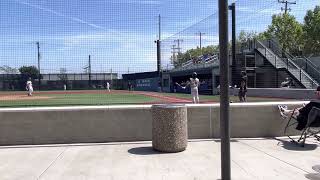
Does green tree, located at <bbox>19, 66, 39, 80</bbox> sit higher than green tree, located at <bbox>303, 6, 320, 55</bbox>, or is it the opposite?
green tree, located at <bbox>303, 6, 320, 55</bbox>


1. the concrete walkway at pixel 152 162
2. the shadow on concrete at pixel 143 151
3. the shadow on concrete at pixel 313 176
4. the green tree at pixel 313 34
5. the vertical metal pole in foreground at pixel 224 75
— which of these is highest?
the green tree at pixel 313 34

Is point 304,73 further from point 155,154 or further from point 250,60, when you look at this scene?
point 155,154

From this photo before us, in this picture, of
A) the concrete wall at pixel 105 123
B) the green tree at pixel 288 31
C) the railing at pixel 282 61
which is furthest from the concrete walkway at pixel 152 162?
the green tree at pixel 288 31

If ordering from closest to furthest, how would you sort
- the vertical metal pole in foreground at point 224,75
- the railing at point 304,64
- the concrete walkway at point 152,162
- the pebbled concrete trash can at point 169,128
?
the vertical metal pole in foreground at point 224,75
the concrete walkway at point 152,162
the pebbled concrete trash can at point 169,128
the railing at point 304,64

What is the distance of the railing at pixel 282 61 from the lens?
33.2 m

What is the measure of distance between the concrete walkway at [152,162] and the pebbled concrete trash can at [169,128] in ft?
0.66

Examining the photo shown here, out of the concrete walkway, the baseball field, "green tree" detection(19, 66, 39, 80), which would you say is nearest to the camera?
the concrete walkway

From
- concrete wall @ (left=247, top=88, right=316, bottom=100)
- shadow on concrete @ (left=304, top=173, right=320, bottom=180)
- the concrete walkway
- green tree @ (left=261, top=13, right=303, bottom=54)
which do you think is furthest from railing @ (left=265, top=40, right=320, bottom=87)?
shadow on concrete @ (left=304, top=173, right=320, bottom=180)

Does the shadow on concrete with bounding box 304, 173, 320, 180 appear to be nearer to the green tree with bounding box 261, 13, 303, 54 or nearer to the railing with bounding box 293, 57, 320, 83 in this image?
the railing with bounding box 293, 57, 320, 83

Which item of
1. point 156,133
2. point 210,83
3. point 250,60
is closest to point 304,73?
point 250,60

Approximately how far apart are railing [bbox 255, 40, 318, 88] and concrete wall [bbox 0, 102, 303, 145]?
22.1 metres

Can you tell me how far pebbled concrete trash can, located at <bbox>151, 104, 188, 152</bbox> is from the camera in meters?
8.59

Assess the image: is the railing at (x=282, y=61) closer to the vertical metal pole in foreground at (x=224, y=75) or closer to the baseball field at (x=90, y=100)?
the baseball field at (x=90, y=100)

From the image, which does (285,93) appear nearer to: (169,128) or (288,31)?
(169,128)
